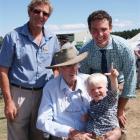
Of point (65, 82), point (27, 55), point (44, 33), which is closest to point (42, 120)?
point (65, 82)

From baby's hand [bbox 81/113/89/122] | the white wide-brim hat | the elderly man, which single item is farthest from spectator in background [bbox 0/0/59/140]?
baby's hand [bbox 81/113/89/122]

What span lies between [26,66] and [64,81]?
1.69ft

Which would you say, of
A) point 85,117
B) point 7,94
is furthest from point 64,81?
point 7,94

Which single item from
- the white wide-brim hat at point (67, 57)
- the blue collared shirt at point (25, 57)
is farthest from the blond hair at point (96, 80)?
the blue collared shirt at point (25, 57)

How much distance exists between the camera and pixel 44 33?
14.4 feet

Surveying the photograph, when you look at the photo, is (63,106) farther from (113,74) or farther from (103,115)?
(113,74)

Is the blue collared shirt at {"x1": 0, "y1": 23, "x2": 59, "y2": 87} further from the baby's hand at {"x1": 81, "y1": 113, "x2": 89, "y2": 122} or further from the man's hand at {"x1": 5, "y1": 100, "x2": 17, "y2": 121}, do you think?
the baby's hand at {"x1": 81, "y1": 113, "x2": 89, "y2": 122}

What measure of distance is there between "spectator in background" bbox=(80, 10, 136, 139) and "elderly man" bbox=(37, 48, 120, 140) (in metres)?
0.20

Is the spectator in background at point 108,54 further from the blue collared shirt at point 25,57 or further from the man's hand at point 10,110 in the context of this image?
the man's hand at point 10,110

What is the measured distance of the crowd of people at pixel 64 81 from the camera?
147 inches

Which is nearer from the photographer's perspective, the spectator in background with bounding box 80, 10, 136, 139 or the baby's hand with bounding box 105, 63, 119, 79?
the baby's hand with bounding box 105, 63, 119, 79

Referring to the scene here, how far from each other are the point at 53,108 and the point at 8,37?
0.89 m

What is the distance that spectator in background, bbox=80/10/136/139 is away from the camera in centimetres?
386

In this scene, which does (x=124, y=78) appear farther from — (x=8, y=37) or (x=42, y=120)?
(x=8, y=37)
